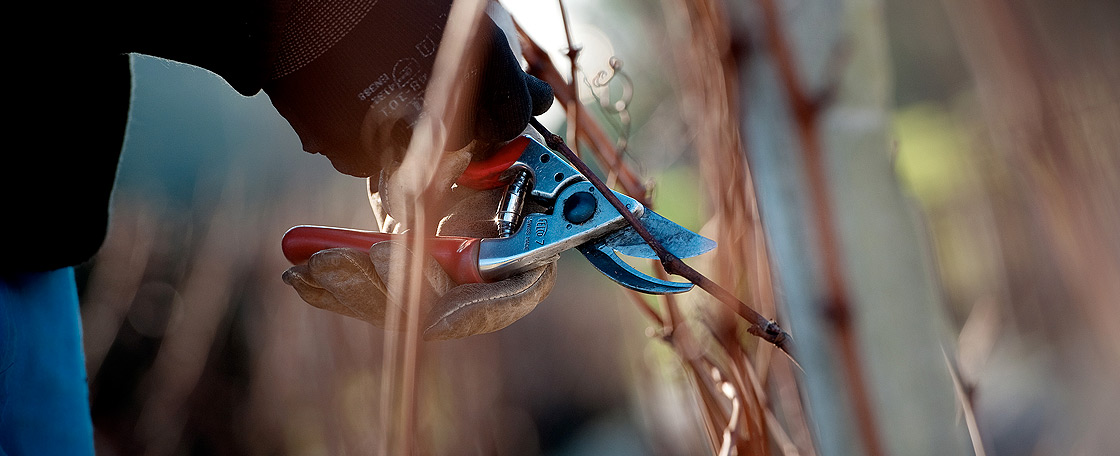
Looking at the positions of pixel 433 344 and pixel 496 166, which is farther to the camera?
pixel 433 344

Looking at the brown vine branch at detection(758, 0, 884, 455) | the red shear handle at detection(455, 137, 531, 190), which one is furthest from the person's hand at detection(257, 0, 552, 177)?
the brown vine branch at detection(758, 0, 884, 455)

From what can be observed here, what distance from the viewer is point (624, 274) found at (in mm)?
923

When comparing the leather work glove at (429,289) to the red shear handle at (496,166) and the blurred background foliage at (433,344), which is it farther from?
the blurred background foliage at (433,344)

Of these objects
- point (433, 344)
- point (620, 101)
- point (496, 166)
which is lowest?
point (433, 344)

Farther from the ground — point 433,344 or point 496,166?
point 496,166

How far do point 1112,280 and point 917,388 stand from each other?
237 millimetres

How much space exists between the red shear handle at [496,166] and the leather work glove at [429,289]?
40 mm

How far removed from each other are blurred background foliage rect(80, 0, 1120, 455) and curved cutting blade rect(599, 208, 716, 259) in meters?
0.20

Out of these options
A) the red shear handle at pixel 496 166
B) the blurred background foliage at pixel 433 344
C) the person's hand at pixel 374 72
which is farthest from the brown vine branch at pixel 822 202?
the red shear handle at pixel 496 166

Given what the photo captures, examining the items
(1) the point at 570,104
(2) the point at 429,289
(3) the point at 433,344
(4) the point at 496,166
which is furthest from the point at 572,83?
(3) the point at 433,344

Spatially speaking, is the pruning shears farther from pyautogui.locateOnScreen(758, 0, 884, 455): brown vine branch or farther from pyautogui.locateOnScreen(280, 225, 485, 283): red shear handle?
pyautogui.locateOnScreen(758, 0, 884, 455): brown vine branch

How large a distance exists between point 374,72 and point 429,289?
0.92 ft

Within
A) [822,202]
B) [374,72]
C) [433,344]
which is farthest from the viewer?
[433,344]

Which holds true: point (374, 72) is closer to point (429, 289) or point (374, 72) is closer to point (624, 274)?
point (429, 289)
